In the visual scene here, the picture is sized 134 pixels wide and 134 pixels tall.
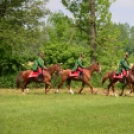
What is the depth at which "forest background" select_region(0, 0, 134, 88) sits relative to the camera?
24375mm

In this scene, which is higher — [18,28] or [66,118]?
[18,28]

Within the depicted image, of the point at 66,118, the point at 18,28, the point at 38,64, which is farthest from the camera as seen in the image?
the point at 18,28

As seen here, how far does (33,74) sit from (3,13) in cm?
640

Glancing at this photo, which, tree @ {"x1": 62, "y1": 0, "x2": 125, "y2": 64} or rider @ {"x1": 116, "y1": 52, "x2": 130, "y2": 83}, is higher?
tree @ {"x1": 62, "y1": 0, "x2": 125, "y2": 64}

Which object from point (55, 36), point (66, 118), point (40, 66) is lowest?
point (66, 118)

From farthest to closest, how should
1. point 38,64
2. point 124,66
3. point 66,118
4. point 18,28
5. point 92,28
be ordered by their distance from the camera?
point 92,28, point 18,28, point 124,66, point 38,64, point 66,118

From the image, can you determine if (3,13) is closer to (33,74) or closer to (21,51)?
(21,51)

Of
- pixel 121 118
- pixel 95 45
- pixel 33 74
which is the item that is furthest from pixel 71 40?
pixel 121 118

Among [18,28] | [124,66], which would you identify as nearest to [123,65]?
[124,66]

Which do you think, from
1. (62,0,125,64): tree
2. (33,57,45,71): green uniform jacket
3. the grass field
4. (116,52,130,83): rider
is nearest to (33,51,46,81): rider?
(33,57,45,71): green uniform jacket

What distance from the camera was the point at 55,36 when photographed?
96.5ft

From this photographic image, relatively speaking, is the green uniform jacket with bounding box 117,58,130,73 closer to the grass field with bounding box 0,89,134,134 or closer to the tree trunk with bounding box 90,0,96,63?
the grass field with bounding box 0,89,134,134

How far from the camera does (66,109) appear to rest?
13414mm

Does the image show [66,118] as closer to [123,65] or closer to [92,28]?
[123,65]
